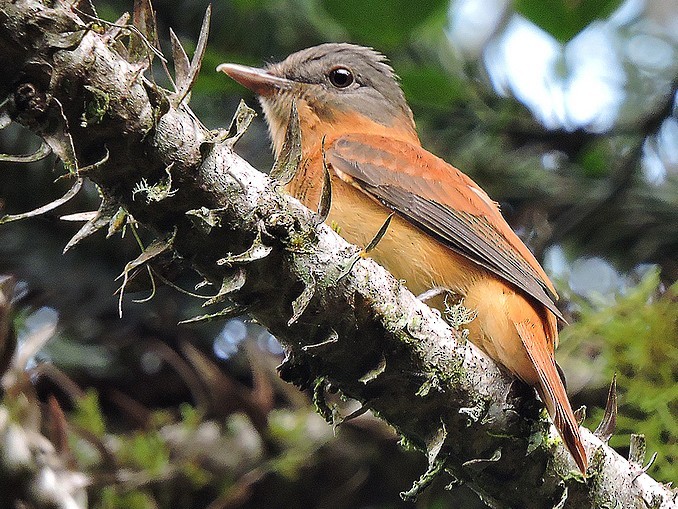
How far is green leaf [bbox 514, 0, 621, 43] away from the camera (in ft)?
10.4

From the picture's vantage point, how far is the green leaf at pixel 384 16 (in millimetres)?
3086

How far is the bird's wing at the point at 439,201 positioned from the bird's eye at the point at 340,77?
1.90 ft

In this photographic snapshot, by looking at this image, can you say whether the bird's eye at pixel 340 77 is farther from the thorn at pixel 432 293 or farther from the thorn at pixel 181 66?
the thorn at pixel 181 66

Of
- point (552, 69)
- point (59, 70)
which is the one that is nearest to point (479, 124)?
point (552, 69)

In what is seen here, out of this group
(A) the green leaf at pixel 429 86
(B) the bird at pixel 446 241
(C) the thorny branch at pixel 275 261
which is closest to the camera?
(C) the thorny branch at pixel 275 261

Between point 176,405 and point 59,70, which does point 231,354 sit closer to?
point 176,405

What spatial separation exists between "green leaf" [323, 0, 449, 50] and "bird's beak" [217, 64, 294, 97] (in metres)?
0.32

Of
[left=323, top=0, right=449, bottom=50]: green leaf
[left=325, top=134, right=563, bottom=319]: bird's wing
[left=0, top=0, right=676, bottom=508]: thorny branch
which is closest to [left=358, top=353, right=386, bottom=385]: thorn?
[left=0, top=0, right=676, bottom=508]: thorny branch

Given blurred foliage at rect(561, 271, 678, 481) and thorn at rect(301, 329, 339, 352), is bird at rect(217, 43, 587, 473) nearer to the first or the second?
blurred foliage at rect(561, 271, 678, 481)

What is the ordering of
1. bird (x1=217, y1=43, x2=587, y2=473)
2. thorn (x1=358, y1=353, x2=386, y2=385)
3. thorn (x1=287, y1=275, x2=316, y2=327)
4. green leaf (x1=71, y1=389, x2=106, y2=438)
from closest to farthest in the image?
1. thorn (x1=287, y1=275, x2=316, y2=327)
2. thorn (x1=358, y1=353, x2=386, y2=385)
3. bird (x1=217, y1=43, x2=587, y2=473)
4. green leaf (x1=71, y1=389, x2=106, y2=438)

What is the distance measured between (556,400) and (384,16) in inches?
68.8

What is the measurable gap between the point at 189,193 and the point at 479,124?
102 inches

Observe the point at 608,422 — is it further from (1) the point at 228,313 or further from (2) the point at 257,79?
(2) the point at 257,79

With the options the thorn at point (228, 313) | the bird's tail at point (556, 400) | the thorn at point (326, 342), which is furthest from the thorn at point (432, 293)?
the thorn at point (228, 313)
